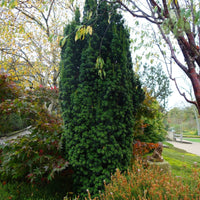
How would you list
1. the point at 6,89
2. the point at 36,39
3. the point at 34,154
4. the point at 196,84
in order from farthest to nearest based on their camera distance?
1. the point at 36,39
2. the point at 6,89
3. the point at 34,154
4. the point at 196,84

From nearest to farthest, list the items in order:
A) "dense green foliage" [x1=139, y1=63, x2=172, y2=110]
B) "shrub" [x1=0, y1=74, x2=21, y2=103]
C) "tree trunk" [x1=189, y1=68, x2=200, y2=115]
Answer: "tree trunk" [x1=189, y1=68, x2=200, y2=115] → "shrub" [x1=0, y1=74, x2=21, y2=103] → "dense green foliage" [x1=139, y1=63, x2=172, y2=110]

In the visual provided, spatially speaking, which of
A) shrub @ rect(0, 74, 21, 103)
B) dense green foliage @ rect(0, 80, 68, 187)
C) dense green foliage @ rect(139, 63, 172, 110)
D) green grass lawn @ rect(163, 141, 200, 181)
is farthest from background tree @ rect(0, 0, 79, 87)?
dense green foliage @ rect(139, 63, 172, 110)

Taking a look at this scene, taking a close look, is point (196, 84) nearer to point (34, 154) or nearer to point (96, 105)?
point (96, 105)

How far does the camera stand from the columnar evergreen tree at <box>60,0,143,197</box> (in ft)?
8.95

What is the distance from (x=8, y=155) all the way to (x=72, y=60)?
198cm

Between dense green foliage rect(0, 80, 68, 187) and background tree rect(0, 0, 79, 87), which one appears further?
background tree rect(0, 0, 79, 87)

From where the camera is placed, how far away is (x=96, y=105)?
113 inches

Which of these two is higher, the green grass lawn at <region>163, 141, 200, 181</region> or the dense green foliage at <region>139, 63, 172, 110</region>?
the dense green foliage at <region>139, 63, 172, 110</region>

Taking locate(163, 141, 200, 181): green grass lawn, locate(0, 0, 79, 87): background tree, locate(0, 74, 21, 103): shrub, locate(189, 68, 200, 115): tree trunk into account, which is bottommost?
locate(163, 141, 200, 181): green grass lawn

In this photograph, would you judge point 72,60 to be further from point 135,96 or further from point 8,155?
point 8,155

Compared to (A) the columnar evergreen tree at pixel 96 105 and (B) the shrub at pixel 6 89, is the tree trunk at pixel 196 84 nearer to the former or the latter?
(A) the columnar evergreen tree at pixel 96 105

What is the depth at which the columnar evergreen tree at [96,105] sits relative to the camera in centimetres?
273

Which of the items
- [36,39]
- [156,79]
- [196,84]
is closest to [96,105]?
[196,84]

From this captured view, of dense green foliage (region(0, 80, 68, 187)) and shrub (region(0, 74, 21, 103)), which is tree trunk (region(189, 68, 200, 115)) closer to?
dense green foliage (region(0, 80, 68, 187))
